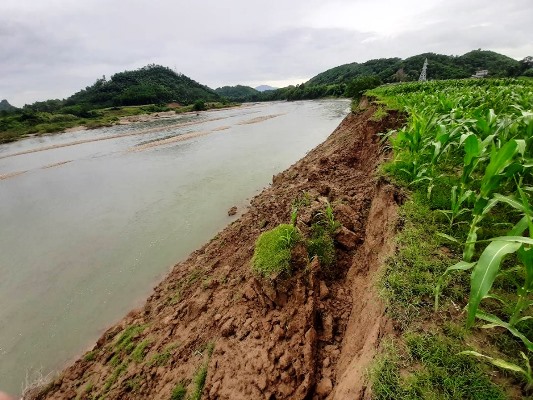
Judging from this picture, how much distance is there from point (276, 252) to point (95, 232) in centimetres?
937

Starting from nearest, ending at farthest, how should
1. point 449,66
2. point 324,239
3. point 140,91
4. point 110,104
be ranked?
point 324,239 → point 449,66 → point 110,104 → point 140,91

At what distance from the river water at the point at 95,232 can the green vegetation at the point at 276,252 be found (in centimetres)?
441

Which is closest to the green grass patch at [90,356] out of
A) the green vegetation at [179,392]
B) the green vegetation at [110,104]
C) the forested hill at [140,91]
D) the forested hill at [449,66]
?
the green vegetation at [179,392]

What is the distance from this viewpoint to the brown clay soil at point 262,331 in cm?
314

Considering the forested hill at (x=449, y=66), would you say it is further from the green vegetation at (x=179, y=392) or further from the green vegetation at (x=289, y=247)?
the green vegetation at (x=179, y=392)

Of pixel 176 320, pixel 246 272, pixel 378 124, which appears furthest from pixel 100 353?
pixel 378 124

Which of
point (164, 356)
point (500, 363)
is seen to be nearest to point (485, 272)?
point (500, 363)

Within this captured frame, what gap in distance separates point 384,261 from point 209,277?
3.95 metres

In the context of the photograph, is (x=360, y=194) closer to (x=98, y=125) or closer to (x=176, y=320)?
(x=176, y=320)

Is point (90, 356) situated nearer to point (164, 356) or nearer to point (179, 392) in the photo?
point (164, 356)

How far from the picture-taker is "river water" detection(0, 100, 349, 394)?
Answer: 664cm

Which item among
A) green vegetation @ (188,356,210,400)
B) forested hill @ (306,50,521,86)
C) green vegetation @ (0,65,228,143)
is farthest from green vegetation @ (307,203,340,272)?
forested hill @ (306,50,521,86)

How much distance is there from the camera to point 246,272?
5.26 m

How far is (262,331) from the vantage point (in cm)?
383
